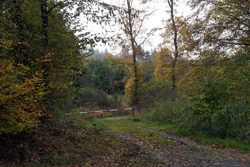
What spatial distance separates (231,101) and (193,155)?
325 centimetres

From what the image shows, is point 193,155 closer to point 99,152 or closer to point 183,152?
point 183,152

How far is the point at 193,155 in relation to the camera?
661cm

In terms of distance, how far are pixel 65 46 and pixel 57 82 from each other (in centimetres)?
122

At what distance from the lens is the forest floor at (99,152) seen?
15.9 ft

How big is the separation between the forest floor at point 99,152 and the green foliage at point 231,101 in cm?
110

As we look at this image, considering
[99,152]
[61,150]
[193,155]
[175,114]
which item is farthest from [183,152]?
[175,114]

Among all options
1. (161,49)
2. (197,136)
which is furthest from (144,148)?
(161,49)

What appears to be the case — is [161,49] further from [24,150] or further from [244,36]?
[24,150]

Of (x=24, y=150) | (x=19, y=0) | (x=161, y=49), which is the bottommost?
(x=24, y=150)

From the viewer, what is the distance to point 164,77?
74.2ft

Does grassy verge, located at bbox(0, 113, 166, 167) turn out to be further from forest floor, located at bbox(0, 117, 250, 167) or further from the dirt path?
the dirt path

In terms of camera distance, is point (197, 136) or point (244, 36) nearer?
point (197, 136)

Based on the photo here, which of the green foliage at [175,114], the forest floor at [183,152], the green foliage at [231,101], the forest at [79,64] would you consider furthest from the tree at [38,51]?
the green foliage at [175,114]

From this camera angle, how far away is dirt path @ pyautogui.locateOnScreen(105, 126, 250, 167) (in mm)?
5850
